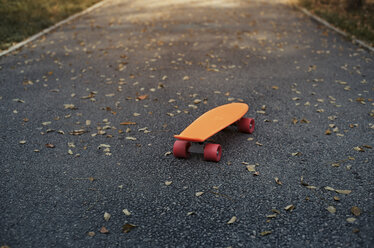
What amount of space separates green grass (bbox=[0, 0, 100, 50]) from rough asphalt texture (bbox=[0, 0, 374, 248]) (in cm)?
130

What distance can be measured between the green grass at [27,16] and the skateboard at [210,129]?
6861 mm

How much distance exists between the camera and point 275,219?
3010 mm

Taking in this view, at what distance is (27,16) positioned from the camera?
11.5 metres

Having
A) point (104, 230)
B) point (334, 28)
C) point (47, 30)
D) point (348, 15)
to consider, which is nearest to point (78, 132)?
point (104, 230)

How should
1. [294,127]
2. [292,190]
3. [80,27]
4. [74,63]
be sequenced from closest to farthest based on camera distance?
[292,190], [294,127], [74,63], [80,27]

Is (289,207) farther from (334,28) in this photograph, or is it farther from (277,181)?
(334,28)

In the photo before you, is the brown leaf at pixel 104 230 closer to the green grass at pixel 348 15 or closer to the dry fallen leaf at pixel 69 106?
the dry fallen leaf at pixel 69 106

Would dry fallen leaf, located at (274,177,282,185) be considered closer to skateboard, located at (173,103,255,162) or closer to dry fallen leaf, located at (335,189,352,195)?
dry fallen leaf, located at (335,189,352,195)

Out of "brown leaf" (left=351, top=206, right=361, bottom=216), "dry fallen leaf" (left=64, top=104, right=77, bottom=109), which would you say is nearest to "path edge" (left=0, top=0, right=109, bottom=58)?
"dry fallen leaf" (left=64, top=104, right=77, bottom=109)

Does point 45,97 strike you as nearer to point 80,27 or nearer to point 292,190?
point 292,190

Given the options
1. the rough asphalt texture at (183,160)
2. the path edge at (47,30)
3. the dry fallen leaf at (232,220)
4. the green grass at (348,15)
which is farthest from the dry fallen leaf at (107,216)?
the green grass at (348,15)

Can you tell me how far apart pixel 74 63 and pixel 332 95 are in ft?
17.9

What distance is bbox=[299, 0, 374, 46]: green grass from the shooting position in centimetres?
912

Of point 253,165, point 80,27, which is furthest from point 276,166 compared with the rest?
point 80,27
